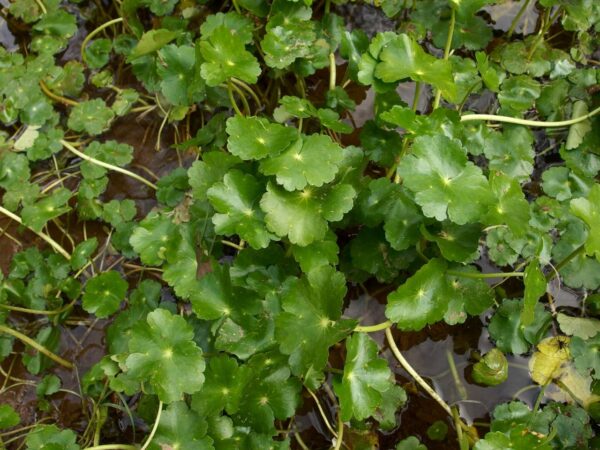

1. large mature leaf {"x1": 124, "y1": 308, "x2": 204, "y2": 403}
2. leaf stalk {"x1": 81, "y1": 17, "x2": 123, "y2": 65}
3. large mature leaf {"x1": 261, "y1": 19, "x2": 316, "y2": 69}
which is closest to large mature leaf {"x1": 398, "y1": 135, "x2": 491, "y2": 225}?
large mature leaf {"x1": 261, "y1": 19, "x2": 316, "y2": 69}

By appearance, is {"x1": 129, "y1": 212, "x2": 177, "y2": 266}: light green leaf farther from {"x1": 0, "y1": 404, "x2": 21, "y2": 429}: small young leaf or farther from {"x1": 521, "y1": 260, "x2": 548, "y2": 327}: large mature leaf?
{"x1": 521, "y1": 260, "x2": 548, "y2": 327}: large mature leaf

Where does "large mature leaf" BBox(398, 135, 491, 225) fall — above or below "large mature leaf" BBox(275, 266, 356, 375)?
above

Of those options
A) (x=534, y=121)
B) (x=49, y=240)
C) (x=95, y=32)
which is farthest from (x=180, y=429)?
(x=95, y=32)

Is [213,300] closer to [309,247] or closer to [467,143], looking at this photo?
[309,247]

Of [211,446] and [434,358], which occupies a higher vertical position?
[211,446]

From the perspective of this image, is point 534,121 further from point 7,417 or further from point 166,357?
point 7,417

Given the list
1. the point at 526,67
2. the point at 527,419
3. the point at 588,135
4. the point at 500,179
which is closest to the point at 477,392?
the point at 527,419

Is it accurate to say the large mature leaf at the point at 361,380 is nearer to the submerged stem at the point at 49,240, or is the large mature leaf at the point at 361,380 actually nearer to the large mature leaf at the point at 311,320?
the large mature leaf at the point at 311,320
